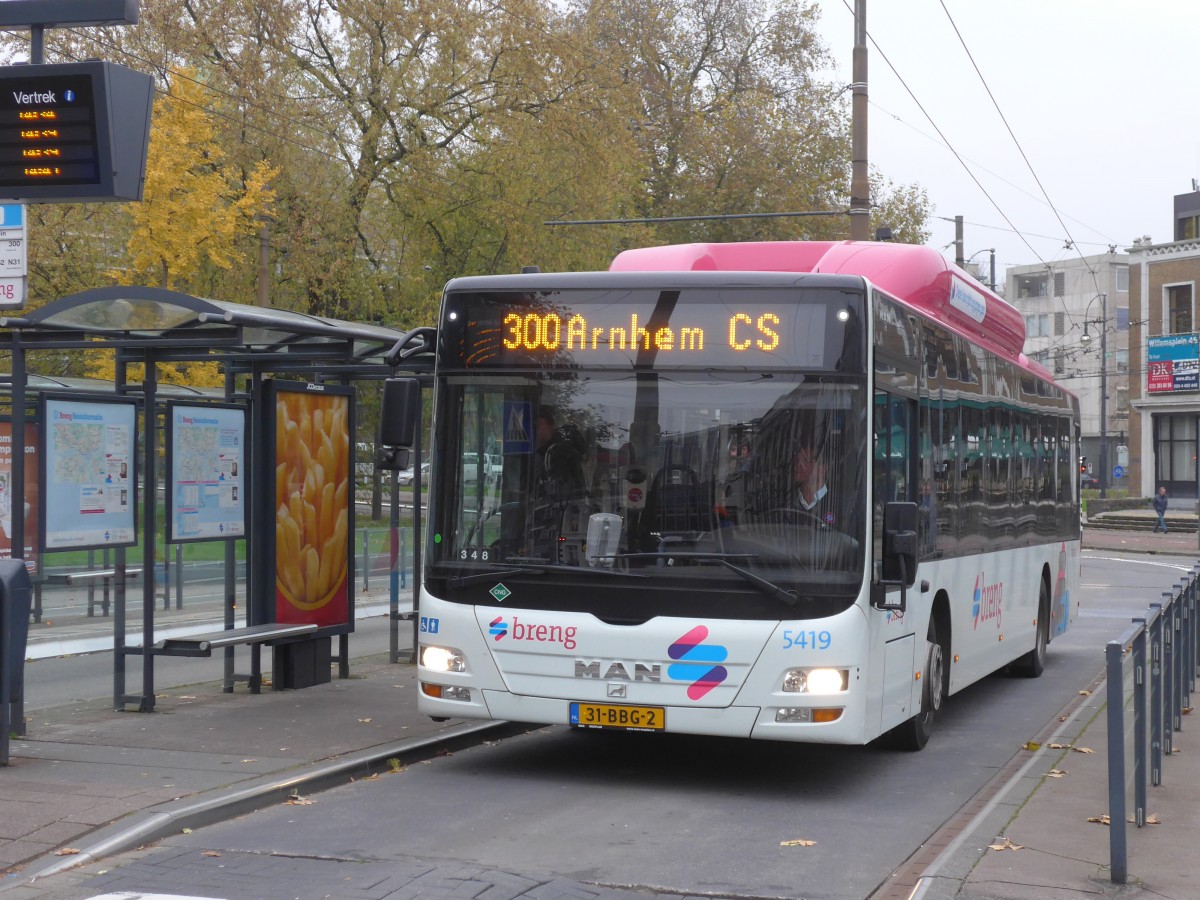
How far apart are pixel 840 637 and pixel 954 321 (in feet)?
14.1

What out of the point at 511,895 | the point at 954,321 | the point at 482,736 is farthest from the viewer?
the point at 954,321

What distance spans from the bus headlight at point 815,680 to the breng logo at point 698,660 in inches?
13.4

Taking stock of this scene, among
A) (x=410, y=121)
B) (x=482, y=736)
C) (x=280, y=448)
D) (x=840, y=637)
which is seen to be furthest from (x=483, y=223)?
(x=840, y=637)

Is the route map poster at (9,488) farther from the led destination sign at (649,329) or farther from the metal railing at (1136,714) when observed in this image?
the metal railing at (1136,714)

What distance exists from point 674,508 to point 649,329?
3.46ft

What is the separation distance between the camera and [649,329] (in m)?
8.91

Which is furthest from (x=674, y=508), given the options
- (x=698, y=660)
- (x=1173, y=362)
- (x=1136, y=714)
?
(x=1173, y=362)

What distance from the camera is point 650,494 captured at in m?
8.65

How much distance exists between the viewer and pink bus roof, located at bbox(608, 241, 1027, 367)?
1094cm

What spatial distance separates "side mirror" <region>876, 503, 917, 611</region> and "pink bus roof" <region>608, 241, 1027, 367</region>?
7.25 feet

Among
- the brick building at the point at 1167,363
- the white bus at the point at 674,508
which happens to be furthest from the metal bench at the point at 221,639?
the brick building at the point at 1167,363

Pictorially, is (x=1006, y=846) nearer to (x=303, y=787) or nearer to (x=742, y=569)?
(x=742, y=569)

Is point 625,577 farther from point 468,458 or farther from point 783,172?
point 783,172

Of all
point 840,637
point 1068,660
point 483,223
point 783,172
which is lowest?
point 1068,660
